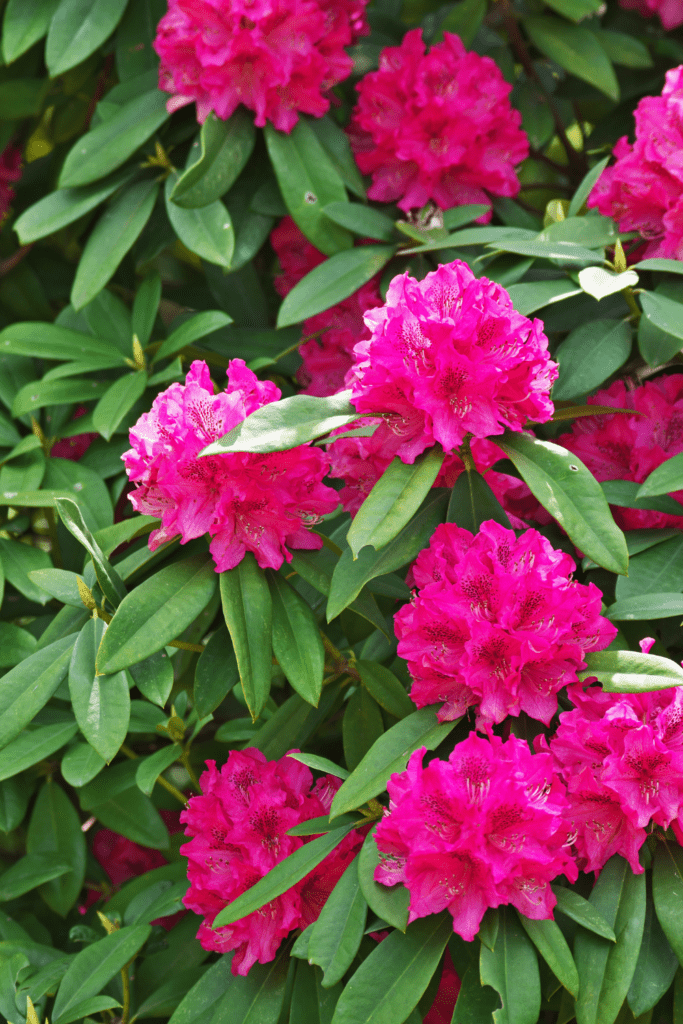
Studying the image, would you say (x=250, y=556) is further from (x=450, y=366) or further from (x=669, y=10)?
(x=669, y=10)

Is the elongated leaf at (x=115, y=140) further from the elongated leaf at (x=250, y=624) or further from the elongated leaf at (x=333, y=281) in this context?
the elongated leaf at (x=250, y=624)

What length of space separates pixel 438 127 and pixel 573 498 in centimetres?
75

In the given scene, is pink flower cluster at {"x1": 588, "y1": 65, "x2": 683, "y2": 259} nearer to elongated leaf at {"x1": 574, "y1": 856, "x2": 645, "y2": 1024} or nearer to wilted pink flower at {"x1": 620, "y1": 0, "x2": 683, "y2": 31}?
wilted pink flower at {"x1": 620, "y1": 0, "x2": 683, "y2": 31}

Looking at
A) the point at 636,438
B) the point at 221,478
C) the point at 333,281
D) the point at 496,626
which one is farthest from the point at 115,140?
the point at 496,626

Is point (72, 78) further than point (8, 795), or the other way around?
point (72, 78)

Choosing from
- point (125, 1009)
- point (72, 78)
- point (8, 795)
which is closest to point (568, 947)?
point (125, 1009)

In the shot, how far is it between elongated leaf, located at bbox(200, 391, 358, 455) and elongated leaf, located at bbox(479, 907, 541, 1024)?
17.8 inches

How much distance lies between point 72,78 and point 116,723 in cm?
132

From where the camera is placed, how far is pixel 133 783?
4.33 feet

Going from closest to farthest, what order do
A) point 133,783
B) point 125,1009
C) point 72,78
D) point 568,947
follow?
point 568,947, point 125,1009, point 133,783, point 72,78

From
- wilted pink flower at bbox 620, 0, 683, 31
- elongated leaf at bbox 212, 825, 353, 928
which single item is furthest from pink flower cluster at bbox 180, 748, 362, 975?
wilted pink flower at bbox 620, 0, 683, 31

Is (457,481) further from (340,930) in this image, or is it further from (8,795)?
(8,795)

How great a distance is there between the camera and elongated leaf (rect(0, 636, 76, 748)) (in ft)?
3.02

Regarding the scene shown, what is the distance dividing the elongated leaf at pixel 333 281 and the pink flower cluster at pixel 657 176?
0.32 m
